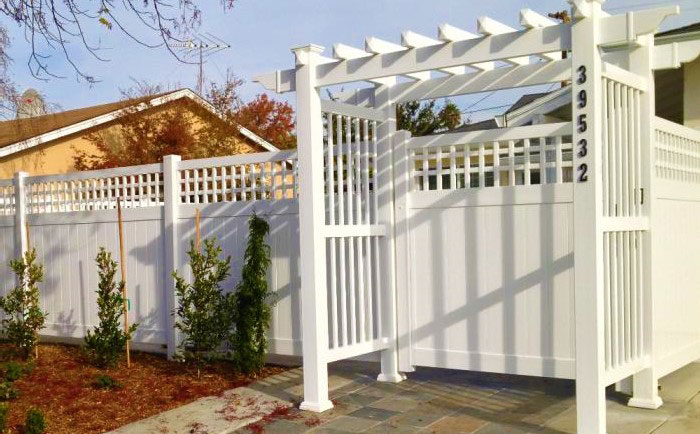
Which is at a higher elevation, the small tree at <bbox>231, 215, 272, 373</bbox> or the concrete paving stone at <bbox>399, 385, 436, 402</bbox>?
the small tree at <bbox>231, 215, 272, 373</bbox>

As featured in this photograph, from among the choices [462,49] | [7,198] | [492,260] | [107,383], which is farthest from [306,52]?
[7,198]

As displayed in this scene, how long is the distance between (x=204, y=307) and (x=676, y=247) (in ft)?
12.6

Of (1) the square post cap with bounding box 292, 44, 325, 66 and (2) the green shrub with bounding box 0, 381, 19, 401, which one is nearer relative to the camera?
(1) the square post cap with bounding box 292, 44, 325, 66

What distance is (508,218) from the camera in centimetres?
555

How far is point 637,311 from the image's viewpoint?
520 centimetres

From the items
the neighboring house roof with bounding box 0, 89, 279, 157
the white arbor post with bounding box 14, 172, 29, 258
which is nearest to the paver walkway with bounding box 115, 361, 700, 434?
the white arbor post with bounding box 14, 172, 29, 258

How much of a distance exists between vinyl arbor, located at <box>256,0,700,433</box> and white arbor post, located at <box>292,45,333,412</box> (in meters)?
0.01

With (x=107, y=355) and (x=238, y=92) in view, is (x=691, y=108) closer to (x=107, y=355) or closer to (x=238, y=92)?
(x=107, y=355)

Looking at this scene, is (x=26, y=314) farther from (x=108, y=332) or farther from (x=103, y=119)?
(x=103, y=119)

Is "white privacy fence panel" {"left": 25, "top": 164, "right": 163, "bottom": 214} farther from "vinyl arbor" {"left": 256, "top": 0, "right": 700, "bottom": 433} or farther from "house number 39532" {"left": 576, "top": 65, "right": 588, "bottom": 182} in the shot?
"house number 39532" {"left": 576, "top": 65, "right": 588, "bottom": 182}

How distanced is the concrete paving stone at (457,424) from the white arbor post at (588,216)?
2.30 feet

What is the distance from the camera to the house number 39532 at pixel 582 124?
4387mm

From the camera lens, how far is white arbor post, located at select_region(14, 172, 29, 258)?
326 inches

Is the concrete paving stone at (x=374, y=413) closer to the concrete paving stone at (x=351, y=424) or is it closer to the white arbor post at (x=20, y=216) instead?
the concrete paving stone at (x=351, y=424)
